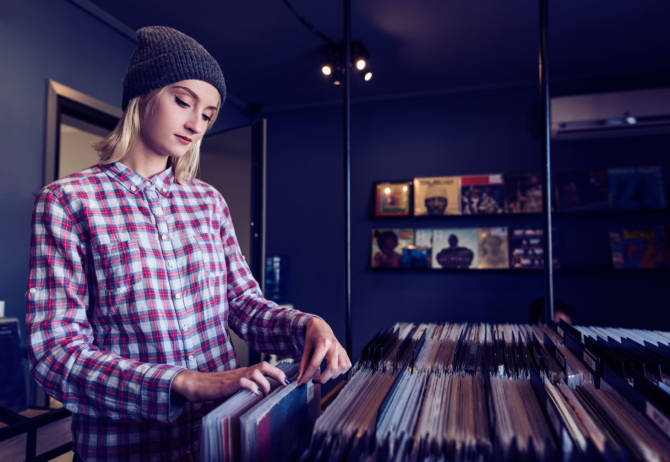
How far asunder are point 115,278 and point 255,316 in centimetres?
28

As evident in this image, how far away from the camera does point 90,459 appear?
2.58 ft

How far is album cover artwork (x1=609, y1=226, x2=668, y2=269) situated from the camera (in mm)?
3338

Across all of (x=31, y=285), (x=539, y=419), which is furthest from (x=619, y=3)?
(x=31, y=285)

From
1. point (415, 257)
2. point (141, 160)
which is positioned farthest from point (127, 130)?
point (415, 257)

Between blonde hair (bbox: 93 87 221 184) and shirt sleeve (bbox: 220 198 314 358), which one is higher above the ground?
blonde hair (bbox: 93 87 221 184)

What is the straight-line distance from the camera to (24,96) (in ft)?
7.28

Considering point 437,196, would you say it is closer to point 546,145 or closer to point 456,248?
point 456,248

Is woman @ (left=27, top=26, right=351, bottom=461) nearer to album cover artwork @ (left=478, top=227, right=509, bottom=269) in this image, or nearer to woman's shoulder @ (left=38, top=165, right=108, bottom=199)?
woman's shoulder @ (left=38, top=165, right=108, bottom=199)

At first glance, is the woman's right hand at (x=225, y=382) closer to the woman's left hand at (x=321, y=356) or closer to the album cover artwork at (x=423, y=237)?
the woman's left hand at (x=321, y=356)

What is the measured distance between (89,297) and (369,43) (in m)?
2.83

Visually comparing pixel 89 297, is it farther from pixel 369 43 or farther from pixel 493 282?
pixel 493 282

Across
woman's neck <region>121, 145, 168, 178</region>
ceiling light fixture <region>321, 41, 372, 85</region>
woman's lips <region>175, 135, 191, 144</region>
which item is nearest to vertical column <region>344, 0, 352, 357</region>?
woman's lips <region>175, 135, 191, 144</region>

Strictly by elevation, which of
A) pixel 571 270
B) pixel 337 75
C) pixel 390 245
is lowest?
pixel 571 270

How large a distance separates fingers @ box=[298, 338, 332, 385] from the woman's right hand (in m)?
0.02
